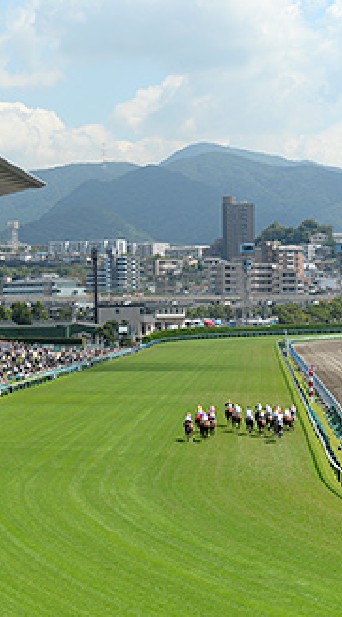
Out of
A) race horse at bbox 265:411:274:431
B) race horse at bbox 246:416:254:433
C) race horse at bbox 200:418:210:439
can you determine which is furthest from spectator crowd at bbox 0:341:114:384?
race horse at bbox 200:418:210:439

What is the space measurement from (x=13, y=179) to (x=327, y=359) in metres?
48.5

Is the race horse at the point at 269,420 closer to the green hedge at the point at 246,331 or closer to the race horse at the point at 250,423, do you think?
the race horse at the point at 250,423

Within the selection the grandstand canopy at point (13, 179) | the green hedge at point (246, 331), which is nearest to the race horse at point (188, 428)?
the grandstand canopy at point (13, 179)

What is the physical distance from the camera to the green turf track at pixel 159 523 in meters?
15.7

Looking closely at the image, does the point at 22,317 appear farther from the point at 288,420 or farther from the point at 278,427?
the point at 278,427

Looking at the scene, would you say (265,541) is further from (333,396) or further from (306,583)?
(333,396)

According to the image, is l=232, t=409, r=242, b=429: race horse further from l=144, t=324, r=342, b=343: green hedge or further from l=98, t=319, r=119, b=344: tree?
l=144, t=324, r=342, b=343: green hedge

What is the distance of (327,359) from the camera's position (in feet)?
269

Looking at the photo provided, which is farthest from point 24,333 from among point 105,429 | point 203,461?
point 203,461

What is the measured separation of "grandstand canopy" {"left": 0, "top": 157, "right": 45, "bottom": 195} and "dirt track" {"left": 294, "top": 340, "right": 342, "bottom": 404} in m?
17.2

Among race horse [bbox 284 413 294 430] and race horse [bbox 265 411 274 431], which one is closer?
race horse [bbox 265 411 274 431]

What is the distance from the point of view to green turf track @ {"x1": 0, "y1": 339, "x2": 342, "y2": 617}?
51.5 ft

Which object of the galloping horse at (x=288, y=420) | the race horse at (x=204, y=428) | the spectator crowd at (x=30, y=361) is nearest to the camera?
the race horse at (x=204, y=428)

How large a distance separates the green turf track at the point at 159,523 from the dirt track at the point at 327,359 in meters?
16.5
